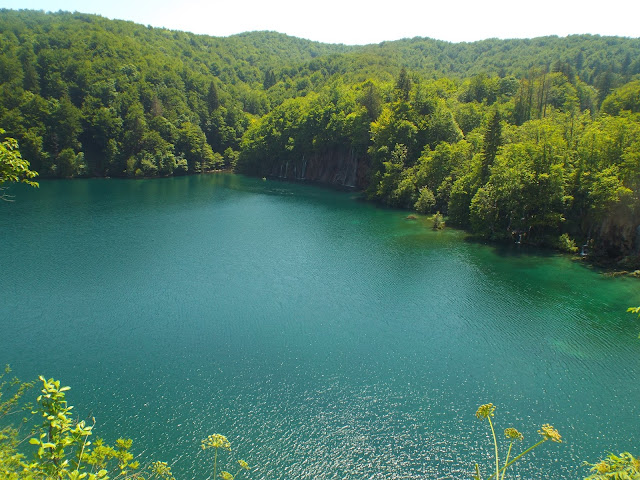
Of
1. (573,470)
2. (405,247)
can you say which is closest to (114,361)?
(573,470)

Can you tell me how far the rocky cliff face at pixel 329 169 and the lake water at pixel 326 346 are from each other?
1529 inches

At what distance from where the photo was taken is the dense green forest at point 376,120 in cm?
5081

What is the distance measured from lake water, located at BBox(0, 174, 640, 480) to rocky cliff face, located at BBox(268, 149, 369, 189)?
3885 cm

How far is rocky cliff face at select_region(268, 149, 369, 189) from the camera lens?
9319 cm

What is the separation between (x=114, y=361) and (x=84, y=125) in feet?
327

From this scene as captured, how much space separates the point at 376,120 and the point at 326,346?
66.0m

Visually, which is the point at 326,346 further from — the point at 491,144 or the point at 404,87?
the point at 404,87

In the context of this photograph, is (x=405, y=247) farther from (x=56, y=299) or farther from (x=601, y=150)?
(x=56, y=299)

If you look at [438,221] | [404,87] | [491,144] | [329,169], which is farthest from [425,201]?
[329,169]

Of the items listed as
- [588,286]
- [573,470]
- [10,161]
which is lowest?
[573,470]

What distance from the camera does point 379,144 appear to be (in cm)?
7975

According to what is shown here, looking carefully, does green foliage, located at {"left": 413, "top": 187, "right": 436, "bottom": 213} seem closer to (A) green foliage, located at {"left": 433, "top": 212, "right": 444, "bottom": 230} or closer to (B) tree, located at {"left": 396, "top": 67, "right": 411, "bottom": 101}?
(A) green foliage, located at {"left": 433, "top": 212, "right": 444, "bottom": 230}

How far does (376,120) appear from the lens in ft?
287

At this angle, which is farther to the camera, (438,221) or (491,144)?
(438,221)
